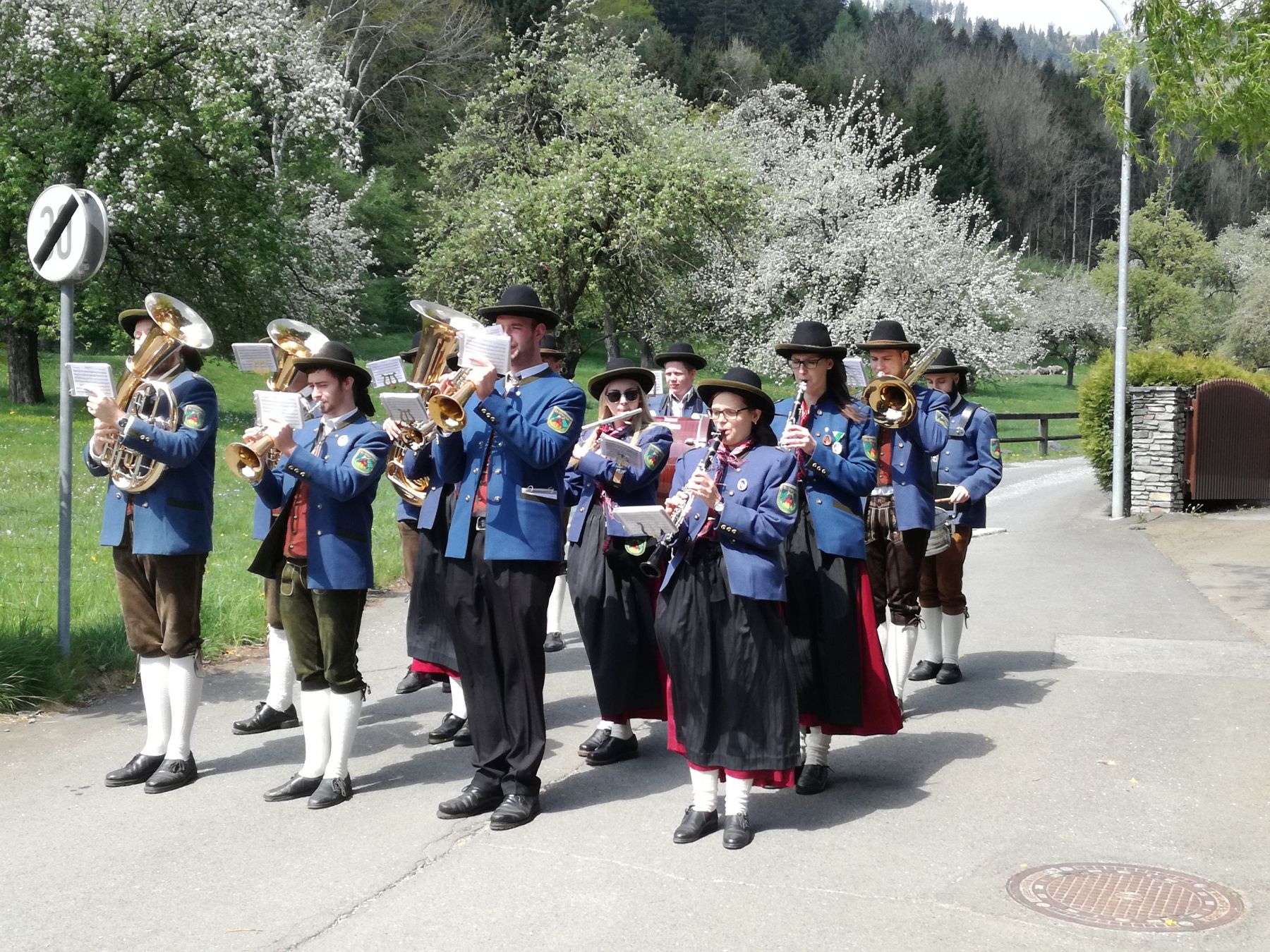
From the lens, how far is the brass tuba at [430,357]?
5.94 metres

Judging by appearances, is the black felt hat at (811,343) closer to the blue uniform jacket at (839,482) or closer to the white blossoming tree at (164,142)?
the blue uniform jacket at (839,482)

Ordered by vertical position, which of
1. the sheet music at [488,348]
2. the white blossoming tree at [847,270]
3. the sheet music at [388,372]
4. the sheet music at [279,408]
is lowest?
the sheet music at [279,408]

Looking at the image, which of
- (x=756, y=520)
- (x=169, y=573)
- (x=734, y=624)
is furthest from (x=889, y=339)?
(x=169, y=573)

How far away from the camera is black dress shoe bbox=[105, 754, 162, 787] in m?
6.32

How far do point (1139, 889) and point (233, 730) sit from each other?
470cm

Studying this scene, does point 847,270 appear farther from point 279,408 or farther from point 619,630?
point 279,408

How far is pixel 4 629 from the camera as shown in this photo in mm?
8203

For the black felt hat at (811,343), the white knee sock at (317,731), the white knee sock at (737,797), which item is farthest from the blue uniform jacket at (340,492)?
the black felt hat at (811,343)

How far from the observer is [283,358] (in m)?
7.01

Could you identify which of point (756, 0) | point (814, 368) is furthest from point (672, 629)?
point (756, 0)

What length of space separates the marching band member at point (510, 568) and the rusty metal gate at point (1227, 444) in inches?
594

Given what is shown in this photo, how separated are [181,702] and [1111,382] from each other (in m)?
16.7

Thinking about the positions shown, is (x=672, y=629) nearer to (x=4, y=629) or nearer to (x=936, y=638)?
(x=936, y=638)

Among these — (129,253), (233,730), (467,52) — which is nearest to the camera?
(233,730)
